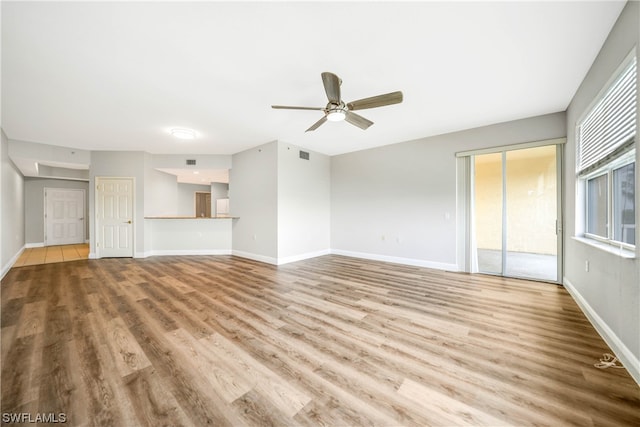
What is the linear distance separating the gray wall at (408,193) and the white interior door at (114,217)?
17.2 feet

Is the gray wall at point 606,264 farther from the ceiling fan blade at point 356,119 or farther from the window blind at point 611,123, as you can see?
the ceiling fan blade at point 356,119

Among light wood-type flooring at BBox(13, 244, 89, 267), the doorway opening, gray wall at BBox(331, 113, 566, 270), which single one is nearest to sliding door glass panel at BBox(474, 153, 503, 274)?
gray wall at BBox(331, 113, 566, 270)

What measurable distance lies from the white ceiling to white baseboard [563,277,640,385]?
103 inches

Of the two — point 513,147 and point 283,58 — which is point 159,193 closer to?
point 283,58

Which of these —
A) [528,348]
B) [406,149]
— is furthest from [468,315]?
[406,149]

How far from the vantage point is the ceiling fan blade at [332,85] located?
7.00 feet

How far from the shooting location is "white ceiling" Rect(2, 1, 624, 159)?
184 centimetres

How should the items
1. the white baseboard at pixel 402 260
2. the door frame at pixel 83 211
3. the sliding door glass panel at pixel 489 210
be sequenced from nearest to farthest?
the sliding door glass panel at pixel 489 210
the white baseboard at pixel 402 260
the door frame at pixel 83 211

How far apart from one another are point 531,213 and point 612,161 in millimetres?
2054

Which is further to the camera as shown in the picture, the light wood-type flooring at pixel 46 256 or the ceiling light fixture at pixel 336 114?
the light wood-type flooring at pixel 46 256

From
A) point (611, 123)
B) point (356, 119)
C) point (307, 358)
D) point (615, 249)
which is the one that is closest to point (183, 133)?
point (356, 119)

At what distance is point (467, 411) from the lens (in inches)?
55.5

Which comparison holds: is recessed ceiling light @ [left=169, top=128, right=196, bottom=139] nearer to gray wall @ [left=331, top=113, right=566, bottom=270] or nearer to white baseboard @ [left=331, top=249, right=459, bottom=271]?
gray wall @ [left=331, top=113, right=566, bottom=270]

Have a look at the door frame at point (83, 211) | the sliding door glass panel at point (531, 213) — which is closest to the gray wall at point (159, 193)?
the door frame at point (83, 211)
